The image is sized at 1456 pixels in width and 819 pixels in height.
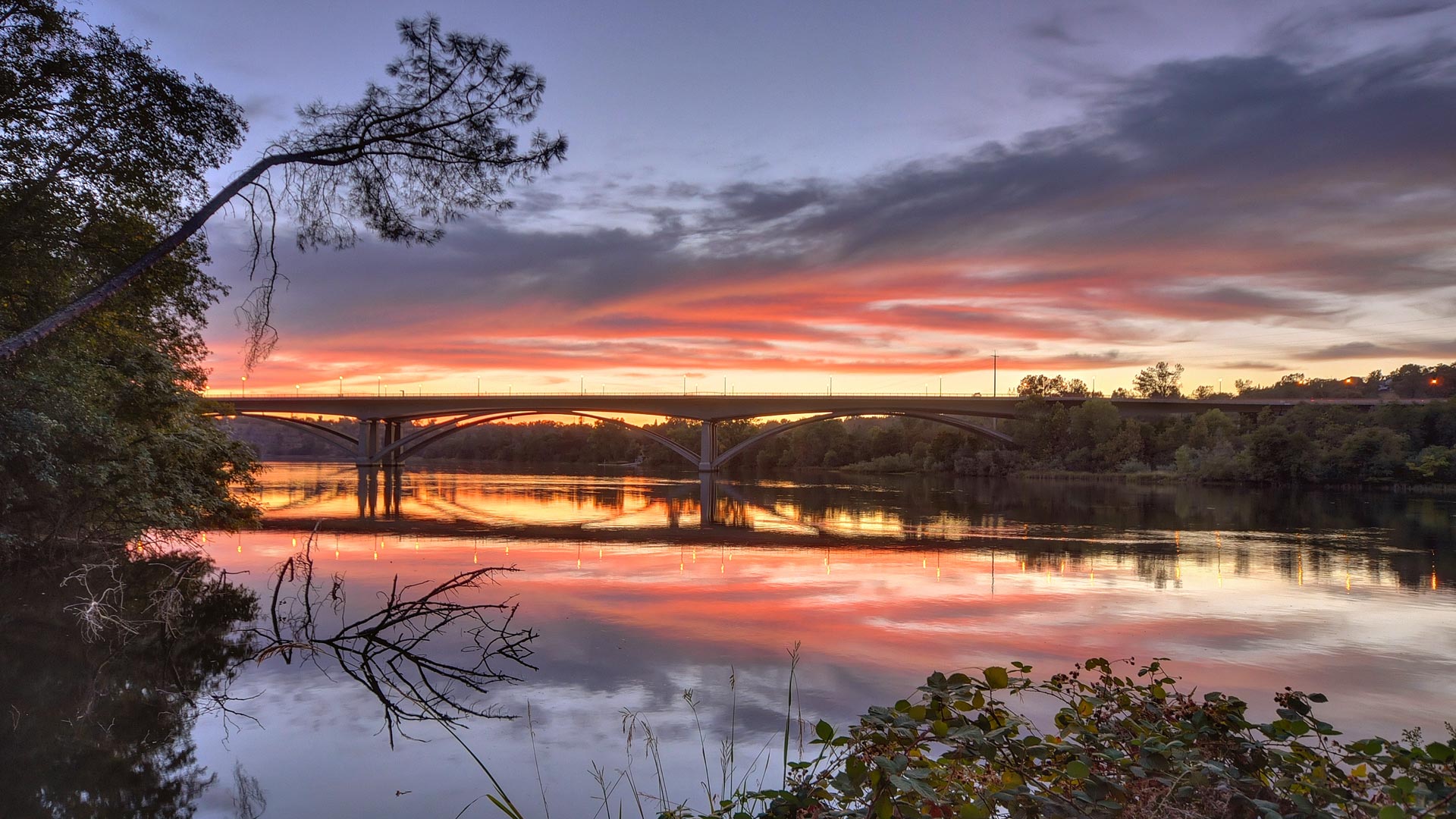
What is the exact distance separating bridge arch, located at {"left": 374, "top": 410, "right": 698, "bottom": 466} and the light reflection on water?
3893 cm

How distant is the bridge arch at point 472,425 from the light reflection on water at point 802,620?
38.9m

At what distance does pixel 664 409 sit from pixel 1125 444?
3903cm

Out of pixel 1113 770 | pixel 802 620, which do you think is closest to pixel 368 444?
pixel 802 620

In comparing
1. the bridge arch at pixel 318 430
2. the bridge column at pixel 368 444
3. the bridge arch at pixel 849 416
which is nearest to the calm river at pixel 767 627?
the bridge arch at pixel 849 416

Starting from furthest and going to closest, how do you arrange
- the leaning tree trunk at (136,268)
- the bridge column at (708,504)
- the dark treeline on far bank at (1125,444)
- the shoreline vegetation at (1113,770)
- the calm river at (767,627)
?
the dark treeline on far bank at (1125,444)
the bridge column at (708,504)
the leaning tree trunk at (136,268)
the calm river at (767,627)
the shoreline vegetation at (1113,770)

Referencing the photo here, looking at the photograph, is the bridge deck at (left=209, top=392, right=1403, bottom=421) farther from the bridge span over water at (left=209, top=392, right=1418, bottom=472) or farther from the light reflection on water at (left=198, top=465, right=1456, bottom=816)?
the light reflection on water at (left=198, top=465, right=1456, bottom=816)

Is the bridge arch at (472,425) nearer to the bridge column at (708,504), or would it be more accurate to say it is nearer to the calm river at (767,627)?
the bridge column at (708,504)

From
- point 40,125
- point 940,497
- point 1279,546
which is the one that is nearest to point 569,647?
point 40,125

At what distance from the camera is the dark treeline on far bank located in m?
56.4

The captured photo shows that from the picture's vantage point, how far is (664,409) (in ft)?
233

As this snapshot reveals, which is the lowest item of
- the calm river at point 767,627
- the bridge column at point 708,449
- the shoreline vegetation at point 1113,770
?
the calm river at point 767,627

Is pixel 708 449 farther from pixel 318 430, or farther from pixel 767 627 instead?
pixel 767 627

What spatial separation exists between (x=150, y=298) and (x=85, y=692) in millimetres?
5435

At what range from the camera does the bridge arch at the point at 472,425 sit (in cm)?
7125
